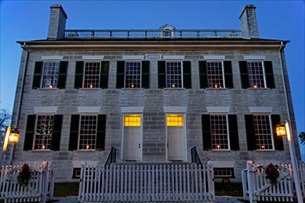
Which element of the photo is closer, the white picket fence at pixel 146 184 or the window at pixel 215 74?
the white picket fence at pixel 146 184

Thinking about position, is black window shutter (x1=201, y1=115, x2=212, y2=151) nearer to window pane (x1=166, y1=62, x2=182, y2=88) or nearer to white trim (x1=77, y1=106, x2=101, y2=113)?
window pane (x1=166, y1=62, x2=182, y2=88)

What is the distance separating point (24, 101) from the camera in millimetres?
12383

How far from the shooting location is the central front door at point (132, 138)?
38.9ft

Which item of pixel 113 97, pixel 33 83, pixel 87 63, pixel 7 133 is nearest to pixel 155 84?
pixel 113 97

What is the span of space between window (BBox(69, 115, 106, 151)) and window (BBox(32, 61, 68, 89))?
Result: 82.6 inches

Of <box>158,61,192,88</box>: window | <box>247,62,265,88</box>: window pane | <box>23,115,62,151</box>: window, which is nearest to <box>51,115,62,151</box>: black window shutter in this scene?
<box>23,115,62,151</box>: window

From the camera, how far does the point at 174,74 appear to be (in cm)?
1298

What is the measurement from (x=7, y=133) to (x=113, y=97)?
5.55 metres

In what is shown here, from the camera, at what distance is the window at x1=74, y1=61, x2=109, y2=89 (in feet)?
41.7

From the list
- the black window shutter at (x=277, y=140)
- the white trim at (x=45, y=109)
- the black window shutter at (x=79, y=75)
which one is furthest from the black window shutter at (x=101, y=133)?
the black window shutter at (x=277, y=140)

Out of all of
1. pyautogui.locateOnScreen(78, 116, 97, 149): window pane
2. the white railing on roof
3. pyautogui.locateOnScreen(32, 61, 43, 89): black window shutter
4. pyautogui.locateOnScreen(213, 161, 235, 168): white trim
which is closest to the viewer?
pyautogui.locateOnScreen(213, 161, 235, 168): white trim

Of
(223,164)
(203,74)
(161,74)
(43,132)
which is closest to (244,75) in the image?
(203,74)

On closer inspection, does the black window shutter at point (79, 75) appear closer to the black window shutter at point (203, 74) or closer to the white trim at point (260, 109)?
the black window shutter at point (203, 74)

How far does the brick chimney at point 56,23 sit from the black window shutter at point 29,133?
474cm
